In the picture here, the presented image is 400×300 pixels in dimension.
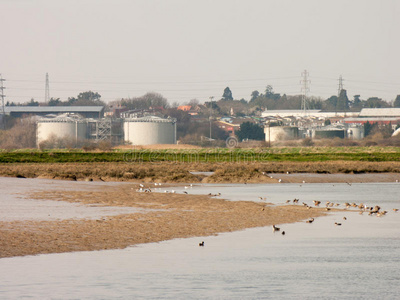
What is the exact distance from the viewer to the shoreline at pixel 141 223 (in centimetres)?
1773

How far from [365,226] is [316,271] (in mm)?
8087

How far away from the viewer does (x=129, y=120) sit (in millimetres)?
147625

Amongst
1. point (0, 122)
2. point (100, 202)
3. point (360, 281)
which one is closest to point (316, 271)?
point (360, 281)

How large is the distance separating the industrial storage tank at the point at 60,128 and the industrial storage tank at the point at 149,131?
976cm

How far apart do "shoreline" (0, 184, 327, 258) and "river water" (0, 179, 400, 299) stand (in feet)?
3.24

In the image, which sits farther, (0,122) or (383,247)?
(0,122)

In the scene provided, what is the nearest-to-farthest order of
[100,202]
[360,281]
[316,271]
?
[360,281]
[316,271]
[100,202]

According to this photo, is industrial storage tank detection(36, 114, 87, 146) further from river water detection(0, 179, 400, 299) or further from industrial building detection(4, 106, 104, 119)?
river water detection(0, 179, 400, 299)

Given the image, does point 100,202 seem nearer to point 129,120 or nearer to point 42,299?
point 42,299

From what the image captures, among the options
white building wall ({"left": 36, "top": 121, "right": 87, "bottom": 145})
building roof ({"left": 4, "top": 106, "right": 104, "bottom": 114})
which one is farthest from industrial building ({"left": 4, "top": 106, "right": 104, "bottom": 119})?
white building wall ({"left": 36, "top": 121, "right": 87, "bottom": 145})

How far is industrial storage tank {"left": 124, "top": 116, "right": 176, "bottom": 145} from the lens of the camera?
143 metres

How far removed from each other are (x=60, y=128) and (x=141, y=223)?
12497 cm

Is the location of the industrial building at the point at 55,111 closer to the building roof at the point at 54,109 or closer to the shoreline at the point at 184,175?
the building roof at the point at 54,109

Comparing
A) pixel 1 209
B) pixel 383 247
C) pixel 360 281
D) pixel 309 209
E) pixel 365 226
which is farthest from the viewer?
pixel 309 209
